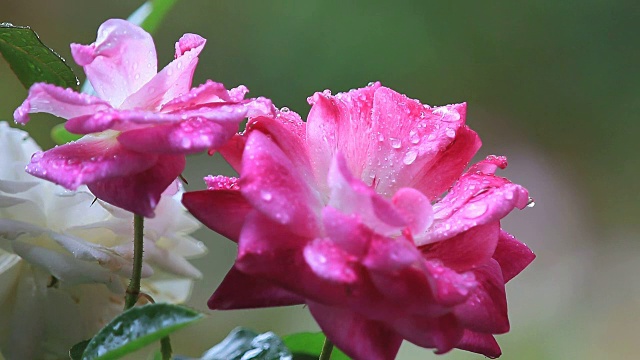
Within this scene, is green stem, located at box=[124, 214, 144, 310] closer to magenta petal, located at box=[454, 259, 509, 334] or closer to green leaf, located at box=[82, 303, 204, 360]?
green leaf, located at box=[82, 303, 204, 360]

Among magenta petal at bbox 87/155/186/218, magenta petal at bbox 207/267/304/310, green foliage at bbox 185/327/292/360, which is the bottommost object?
green foliage at bbox 185/327/292/360

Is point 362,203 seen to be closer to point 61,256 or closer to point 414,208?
point 414,208

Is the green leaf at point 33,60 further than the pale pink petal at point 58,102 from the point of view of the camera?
Yes

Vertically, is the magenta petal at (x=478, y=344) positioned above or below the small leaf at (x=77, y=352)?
above

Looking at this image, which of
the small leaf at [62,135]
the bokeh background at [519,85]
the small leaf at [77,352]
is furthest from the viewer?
the bokeh background at [519,85]

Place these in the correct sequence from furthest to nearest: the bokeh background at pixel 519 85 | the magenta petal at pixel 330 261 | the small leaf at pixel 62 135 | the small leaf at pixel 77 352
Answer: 1. the bokeh background at pixel 519 85
2. the small leaf at pixel 62 135
3. the small leaf at pixel 77 352
4. the magenta petal at pixel 330 261

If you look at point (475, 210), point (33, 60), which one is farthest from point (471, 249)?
point (33, 60)

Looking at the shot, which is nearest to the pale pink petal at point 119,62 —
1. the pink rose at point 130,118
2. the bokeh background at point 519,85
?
the pink rose at point 130,118

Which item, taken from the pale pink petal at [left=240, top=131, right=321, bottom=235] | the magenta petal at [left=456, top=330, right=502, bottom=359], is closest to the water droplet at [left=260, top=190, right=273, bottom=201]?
the pale pink petal at [left=240, top=131, right=321, bottom=235]

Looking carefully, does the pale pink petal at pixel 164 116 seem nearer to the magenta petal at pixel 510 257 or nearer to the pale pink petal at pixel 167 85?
the pale pink petal at pixel 167 85
